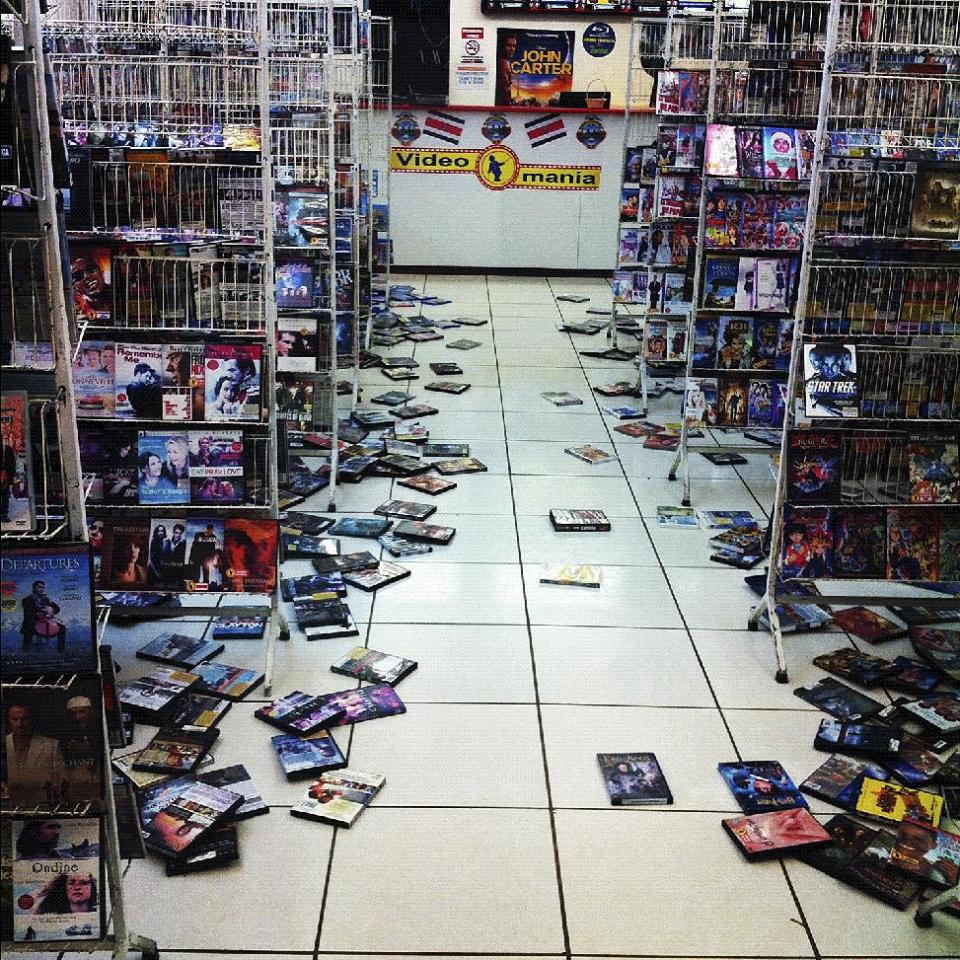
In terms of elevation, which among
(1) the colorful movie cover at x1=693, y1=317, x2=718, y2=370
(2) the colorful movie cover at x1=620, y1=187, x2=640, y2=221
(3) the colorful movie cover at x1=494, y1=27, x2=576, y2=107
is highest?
(3) the colorful movie cover at x1=494, y1=27, x2=576, y2=107

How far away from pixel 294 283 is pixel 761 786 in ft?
10.9

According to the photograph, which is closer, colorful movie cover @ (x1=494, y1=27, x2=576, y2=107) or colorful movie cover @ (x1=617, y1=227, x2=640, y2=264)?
colorful movie cover @ (x1=617, y1=227, x2=640, y2=264)

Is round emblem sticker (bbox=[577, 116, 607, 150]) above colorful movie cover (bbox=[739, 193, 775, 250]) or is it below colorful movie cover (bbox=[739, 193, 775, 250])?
above

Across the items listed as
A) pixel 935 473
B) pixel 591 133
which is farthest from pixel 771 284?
pixel 591 133

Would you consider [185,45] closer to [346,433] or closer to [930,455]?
[346,433]

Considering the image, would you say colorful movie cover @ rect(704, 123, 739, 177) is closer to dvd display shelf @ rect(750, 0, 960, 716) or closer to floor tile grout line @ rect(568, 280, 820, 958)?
dvd display shelf @ rect(750, 0, 960, 716)

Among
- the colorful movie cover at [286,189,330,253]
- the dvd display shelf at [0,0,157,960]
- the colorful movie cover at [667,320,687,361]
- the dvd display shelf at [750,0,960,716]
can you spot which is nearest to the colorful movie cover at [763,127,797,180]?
the dvd display shelf at [750,0,960,716]

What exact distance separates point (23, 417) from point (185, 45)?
293 cm

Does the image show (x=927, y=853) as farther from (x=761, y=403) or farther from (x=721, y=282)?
(x=721, y=282)

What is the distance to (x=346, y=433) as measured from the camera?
687 centimetres

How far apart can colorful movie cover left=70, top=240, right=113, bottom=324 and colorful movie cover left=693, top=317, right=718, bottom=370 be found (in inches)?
121

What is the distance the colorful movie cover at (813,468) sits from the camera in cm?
433

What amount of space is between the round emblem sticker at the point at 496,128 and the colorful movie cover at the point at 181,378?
321 inches

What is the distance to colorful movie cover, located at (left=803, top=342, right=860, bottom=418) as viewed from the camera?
13.8 ft
